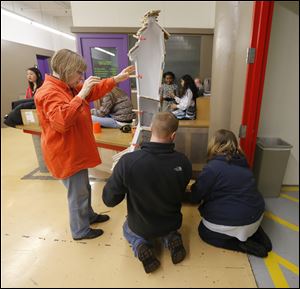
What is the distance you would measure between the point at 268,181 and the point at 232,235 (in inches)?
34.1

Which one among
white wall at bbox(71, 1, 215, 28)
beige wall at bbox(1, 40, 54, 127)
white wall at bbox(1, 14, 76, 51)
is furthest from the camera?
white wall at bbox(1, 14, 76, 51)

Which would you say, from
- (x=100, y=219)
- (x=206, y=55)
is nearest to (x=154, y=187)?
(x=100, y=219)

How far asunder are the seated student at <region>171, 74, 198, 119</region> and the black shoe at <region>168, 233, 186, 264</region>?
4.68ft

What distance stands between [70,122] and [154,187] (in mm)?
554

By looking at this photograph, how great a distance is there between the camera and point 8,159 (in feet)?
9.41

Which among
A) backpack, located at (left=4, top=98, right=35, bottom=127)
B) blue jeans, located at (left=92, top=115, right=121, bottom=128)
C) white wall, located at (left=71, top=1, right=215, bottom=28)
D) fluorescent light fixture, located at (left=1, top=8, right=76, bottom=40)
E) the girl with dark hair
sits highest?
fluorescent light fixture, located at (left=1, top=8, right=76, bottom=40)

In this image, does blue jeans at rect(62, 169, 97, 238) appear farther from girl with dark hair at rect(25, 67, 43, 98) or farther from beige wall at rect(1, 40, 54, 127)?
beige wall at rect(1, 40, 54, 127)

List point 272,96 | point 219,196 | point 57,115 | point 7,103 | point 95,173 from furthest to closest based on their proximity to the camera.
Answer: point 7,103
point 95,173
point 272,96
point 219,196
point 57,115

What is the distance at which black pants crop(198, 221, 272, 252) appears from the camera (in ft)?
4.21

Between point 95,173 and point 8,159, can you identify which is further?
point 8,159

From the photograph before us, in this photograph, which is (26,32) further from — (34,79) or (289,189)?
(289,189)

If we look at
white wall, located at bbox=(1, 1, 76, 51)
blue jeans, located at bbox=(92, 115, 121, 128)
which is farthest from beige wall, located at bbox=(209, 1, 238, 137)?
white wall, located at bbox=(1, 1, 76, 51)

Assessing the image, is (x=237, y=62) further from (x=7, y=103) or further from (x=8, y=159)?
(x=7, y=103)

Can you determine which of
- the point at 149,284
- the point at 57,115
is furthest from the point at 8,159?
the point at 149,284
